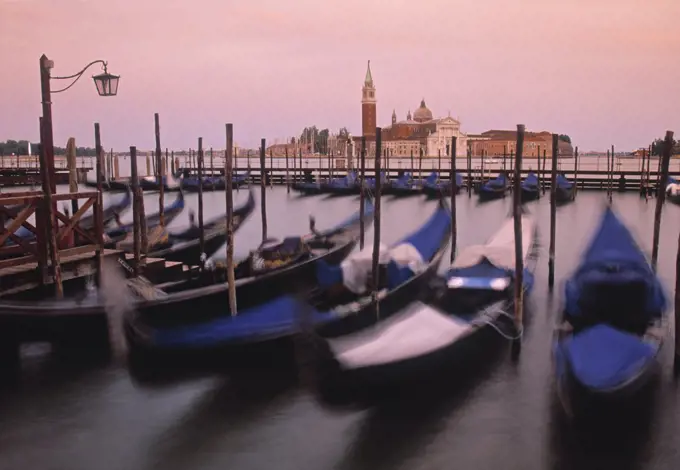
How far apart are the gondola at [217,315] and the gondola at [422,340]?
342mm

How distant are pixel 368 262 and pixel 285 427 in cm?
171

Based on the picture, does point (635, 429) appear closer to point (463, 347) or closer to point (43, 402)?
point (463, 347)

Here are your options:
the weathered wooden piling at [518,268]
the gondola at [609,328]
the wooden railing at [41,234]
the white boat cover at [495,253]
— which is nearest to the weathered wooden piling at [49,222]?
the wooden railing at [41,234]

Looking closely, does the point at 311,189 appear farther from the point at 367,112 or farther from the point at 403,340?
the point at 367,112

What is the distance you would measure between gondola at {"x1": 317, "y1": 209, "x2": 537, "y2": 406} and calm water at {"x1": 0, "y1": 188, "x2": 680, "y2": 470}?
15 cm

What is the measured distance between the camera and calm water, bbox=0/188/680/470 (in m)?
3.04

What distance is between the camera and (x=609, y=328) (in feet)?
11.0

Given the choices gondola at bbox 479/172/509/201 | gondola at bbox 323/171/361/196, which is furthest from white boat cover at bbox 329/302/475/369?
gondola at bbox 323/171/361/196

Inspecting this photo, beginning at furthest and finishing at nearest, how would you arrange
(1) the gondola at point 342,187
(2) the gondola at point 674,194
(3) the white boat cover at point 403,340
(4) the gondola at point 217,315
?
(1) the gondola at point 342,187 < (2) the gondola at point 674,194 < (4) the gondola at point 217,315 < (3) the white boat cover at point 403,340

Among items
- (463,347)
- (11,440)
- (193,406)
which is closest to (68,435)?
(11,440)

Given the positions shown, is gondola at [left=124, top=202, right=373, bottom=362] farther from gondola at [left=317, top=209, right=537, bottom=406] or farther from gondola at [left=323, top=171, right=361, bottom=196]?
gondola at [left=323, top=171, right=361, bottom=196]

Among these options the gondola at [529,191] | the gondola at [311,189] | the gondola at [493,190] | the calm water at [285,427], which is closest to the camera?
the calm water at [285,427]

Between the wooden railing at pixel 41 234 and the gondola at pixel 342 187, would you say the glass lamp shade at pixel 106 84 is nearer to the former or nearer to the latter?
the wooden railing at pixel 41 234

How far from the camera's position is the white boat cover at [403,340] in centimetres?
319
